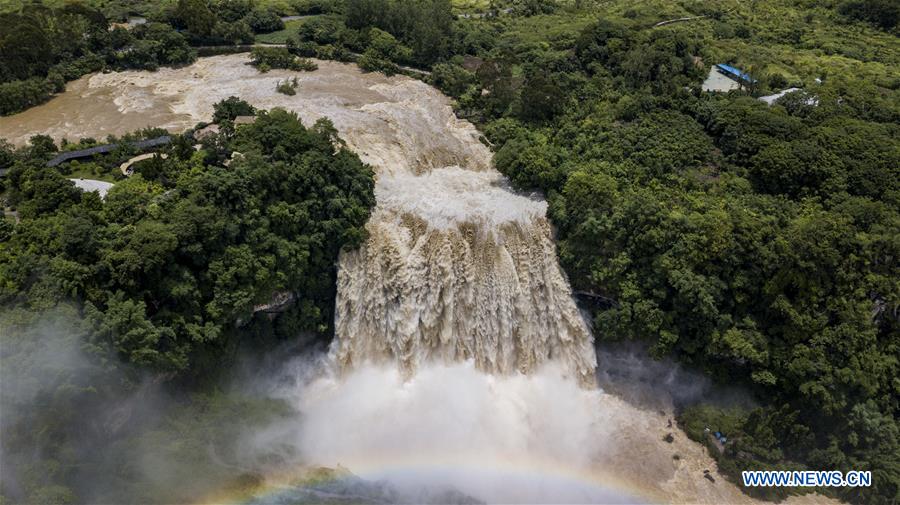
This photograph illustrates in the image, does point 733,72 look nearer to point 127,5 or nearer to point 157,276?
point 157,276

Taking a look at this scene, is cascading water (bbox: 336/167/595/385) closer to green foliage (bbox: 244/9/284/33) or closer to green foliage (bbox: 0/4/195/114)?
green foliage (bbox: 0/4/195/114)

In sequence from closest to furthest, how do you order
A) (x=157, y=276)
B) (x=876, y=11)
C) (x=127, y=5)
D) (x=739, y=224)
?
1. (x=157, y=276)
2. (x=739, y=224)
3. (x=127, y=5)
4. (x=876, y=11)

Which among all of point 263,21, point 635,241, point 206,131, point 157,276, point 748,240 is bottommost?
point 157,276

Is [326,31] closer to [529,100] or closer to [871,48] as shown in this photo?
[529,100]

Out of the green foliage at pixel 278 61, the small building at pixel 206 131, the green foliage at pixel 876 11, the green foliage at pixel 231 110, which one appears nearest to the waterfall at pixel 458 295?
the small building at pixel 206 131

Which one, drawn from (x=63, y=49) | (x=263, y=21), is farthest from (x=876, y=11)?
(x=63, y=49)
